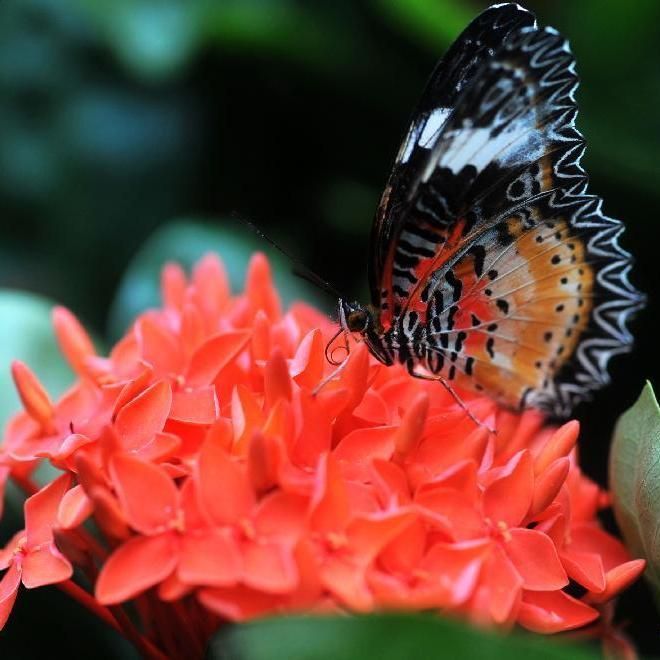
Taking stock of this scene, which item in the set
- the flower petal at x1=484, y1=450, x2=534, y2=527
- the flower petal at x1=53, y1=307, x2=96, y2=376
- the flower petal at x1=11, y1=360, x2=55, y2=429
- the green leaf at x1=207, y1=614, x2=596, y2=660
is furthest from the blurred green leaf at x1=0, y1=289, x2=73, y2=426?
the green leaf at x1=207, y1=614, x2=596, y2=660

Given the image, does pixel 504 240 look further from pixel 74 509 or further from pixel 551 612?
pixel 74 509

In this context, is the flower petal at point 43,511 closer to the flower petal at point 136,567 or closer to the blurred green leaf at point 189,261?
the flower petal at point 136,567

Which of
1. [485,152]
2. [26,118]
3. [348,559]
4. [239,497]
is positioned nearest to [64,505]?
[239,497]

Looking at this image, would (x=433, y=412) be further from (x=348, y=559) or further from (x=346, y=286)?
(x=346, y=286)

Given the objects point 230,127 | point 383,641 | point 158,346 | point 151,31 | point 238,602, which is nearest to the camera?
point 383,641

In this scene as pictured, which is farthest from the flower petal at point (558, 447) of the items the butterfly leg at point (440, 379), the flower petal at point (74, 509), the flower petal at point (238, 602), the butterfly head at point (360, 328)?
the flower petal at point (74, 509)

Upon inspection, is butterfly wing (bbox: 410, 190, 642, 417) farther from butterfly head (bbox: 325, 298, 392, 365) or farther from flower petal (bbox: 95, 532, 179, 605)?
flower petal (bbox: 95, 532, 179, 605)

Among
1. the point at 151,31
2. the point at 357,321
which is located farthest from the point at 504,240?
the point at 151,31
